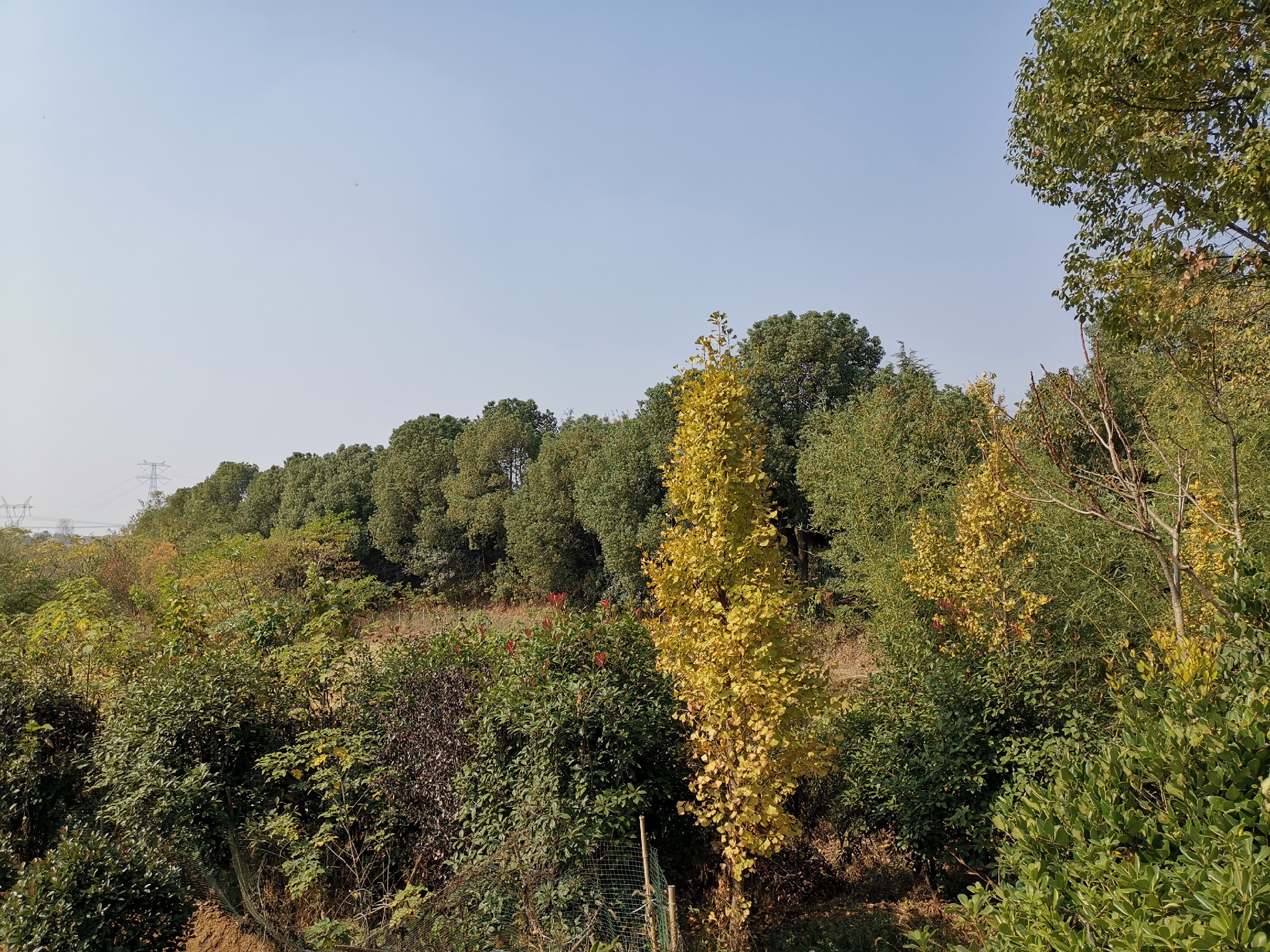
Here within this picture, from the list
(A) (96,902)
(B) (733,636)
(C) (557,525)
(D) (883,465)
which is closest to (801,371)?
(D) (883,465)

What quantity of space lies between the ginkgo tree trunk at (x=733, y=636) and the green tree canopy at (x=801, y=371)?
45.3 ft

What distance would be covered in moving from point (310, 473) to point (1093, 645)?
35597mm

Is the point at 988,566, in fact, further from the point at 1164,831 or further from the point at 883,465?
the point at 1164,831

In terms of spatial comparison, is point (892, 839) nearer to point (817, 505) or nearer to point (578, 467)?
point (817, 505)

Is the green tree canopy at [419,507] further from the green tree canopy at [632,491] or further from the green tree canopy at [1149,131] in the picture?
the green tree canopy at [1149,131]

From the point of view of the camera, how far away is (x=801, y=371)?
66.0 feet

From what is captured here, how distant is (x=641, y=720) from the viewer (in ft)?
19.4

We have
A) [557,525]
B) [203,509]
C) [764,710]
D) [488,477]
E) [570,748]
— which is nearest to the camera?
[764,710]

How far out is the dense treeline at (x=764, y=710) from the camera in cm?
295

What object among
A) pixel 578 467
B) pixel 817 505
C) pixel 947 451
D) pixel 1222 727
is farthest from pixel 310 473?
pixel 1222 727

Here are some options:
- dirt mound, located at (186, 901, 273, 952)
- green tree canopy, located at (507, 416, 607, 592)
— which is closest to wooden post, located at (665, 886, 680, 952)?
dirt mound, located at (186, 901, 273, 952)

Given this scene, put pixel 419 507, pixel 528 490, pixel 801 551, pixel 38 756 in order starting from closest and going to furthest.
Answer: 1. pixel 38 756
2. pixel 801 551
3. pixel 528 490
4. pixel 419 507

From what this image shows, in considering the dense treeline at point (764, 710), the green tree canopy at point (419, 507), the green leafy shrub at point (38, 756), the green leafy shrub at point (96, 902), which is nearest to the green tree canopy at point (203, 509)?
the green tree canopy at point (419, 507)

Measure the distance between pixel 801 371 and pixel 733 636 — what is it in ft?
52.3
